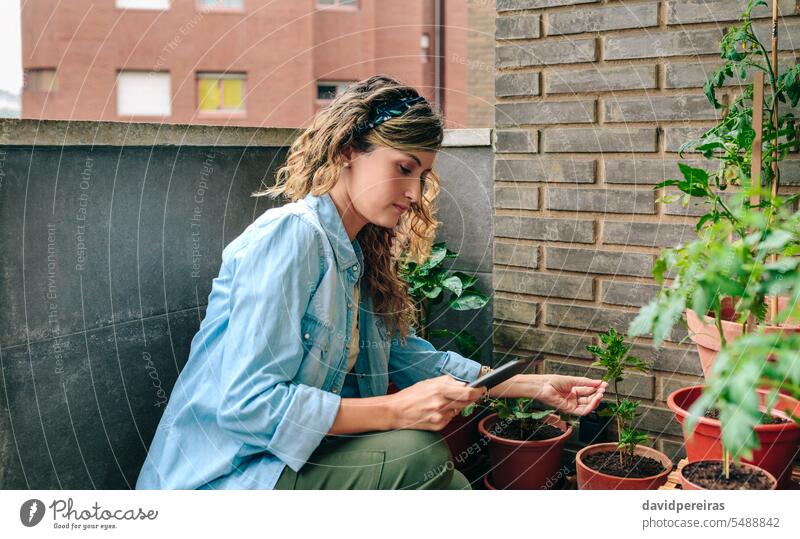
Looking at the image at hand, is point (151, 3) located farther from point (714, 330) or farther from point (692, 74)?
point (714, 330)

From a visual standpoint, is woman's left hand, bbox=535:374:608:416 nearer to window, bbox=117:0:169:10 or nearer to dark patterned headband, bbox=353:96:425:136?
dark patterned headband, bbox=353:96:425:136

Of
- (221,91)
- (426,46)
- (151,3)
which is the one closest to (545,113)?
(426,46)

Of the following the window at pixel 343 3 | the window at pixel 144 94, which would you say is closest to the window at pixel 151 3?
the window at pixel 343 3

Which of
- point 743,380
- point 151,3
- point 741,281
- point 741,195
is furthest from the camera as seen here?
point 151,3

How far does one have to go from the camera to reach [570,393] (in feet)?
4.71

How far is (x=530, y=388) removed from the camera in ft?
4.78

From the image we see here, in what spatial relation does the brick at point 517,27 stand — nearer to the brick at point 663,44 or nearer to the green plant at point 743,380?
the brick at point 663,44

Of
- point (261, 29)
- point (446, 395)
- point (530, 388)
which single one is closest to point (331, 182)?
point (446, 395)

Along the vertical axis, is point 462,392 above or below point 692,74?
below

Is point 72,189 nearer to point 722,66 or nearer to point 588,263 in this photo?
point 588,263

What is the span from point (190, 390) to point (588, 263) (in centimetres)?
101

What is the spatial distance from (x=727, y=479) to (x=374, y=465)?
1.82 ft

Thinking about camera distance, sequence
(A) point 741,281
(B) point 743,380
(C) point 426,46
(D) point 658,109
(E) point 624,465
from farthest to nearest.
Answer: (C) point 426,46 → (D) point 658,109 → (E) point 624,465 → (A) point 741,281 → (B) point 743,380
